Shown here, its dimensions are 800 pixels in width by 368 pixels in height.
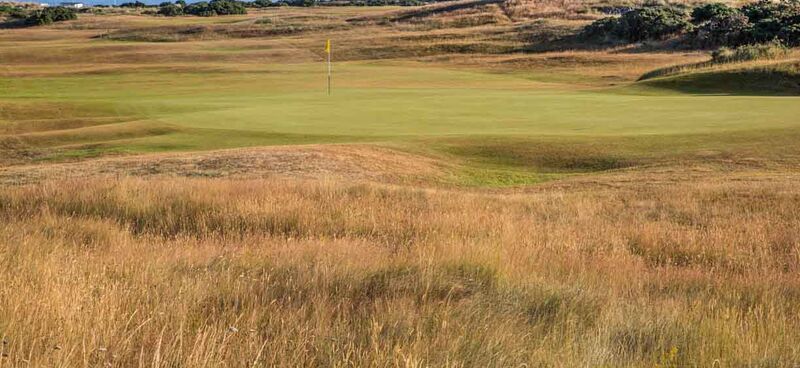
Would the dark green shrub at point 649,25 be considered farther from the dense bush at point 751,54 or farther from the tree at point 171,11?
the tree at point 171,11

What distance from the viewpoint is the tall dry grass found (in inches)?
186

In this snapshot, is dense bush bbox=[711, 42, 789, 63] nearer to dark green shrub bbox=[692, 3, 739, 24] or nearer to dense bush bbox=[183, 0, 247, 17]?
dark green shrub bbox=[692, 3, 739, 24]

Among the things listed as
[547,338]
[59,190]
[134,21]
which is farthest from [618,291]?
[134,21]

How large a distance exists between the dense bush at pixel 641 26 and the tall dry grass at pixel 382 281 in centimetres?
5182

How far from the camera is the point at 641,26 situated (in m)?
63.0

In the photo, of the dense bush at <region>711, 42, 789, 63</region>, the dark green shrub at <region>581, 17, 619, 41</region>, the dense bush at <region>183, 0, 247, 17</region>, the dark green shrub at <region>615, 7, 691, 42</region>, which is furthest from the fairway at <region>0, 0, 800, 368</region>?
the dense bush at <region>183, 0, 247, 17</region>

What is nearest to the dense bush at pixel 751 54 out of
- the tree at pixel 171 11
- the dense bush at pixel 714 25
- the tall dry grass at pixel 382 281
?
the dense bush at pixel 714 25

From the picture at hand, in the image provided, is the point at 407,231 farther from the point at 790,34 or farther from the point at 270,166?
the point at 790,34

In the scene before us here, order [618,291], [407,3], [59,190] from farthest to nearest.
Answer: [407,3] → [59,190] → [618,291]

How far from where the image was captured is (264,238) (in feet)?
32.3

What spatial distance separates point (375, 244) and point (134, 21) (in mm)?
103110

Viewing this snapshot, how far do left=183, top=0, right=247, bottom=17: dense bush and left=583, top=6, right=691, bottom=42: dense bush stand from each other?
7662cm

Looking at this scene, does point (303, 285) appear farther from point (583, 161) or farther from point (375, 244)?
point (583, 161)

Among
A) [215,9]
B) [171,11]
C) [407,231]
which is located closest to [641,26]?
[407,231]
